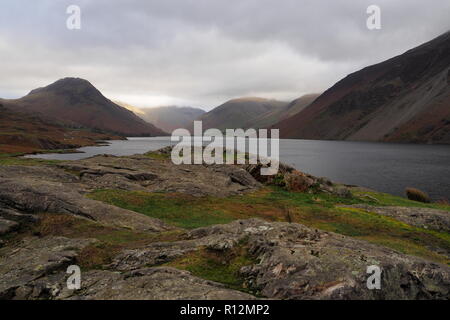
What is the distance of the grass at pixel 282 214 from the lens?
24362 mm

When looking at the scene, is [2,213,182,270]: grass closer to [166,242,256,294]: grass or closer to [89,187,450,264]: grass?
[166,242,256,294]: grass

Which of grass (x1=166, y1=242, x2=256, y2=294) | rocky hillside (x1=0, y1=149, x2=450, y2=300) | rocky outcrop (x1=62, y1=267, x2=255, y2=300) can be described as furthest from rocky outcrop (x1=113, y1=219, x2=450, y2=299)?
rocky outcrop (x1=62, y1=267, x2=255, y2=300)

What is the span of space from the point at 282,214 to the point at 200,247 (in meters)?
17.0

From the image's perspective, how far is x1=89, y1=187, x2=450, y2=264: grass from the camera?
24362 mm

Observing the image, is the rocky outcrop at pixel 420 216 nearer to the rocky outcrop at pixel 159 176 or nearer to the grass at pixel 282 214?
the grass at pixel 282 214

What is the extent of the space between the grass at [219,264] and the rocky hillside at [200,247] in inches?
1.8

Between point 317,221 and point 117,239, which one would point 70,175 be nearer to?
point 117,239

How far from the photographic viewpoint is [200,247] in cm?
1458

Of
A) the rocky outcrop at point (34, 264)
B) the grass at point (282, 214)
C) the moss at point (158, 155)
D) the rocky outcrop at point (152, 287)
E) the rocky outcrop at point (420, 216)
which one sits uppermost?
the moss at point (158, 155)

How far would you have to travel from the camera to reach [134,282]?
1080 centimetres

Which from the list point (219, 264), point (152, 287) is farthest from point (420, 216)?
point (152, 287)

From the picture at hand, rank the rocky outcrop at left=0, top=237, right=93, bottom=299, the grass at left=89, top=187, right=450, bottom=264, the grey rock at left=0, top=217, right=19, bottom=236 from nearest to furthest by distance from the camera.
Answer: the rocky outcrop at left=0, top=237, right=93, bottom=299, the grey rock at left=0, top=217, right=19, bottom=236, the grass at left=89, top=187, right=450, bottom=264

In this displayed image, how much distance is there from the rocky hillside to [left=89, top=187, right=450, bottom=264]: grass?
12 cm

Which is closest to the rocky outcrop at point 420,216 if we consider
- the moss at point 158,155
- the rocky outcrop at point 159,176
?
the rocky outcrop at point 159,176
